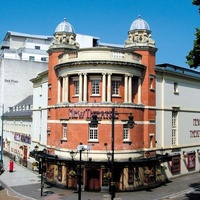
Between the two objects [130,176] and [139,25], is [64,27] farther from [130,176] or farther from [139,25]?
[130,176]

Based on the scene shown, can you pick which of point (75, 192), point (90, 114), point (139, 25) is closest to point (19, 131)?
point (90, 114)

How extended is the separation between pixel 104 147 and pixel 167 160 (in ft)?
26.1

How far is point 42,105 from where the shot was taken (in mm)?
42250

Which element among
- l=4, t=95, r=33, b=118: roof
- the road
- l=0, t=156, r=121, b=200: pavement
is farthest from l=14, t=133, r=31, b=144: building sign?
the road

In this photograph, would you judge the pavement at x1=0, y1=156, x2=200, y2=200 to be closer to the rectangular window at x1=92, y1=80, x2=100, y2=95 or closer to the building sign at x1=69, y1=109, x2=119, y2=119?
the building sign at x1=69, y1=109, x2=119, y2=119

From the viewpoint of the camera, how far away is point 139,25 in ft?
114

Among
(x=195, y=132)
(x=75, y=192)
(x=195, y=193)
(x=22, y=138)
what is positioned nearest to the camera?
(x=75, y=192)

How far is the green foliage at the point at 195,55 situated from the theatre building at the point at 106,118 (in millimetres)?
8381

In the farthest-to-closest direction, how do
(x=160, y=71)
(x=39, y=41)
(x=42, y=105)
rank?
1. (x=39, y=41)
2. (x=42, y=105)
3. (x=160, y=71)

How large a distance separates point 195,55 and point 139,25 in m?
12.7

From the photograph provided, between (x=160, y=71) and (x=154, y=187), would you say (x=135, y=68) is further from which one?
(x=154, y=187)

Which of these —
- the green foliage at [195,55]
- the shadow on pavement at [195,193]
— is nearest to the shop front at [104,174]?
the shadow on pavement at [195,193]

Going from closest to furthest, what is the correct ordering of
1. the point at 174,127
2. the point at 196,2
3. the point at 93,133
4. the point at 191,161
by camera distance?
1. the point at 196,2
2. the point at 93,133
3. the point at 174,127
4. the point at 191,161

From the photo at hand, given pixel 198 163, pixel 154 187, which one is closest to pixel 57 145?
pixel 154 187
